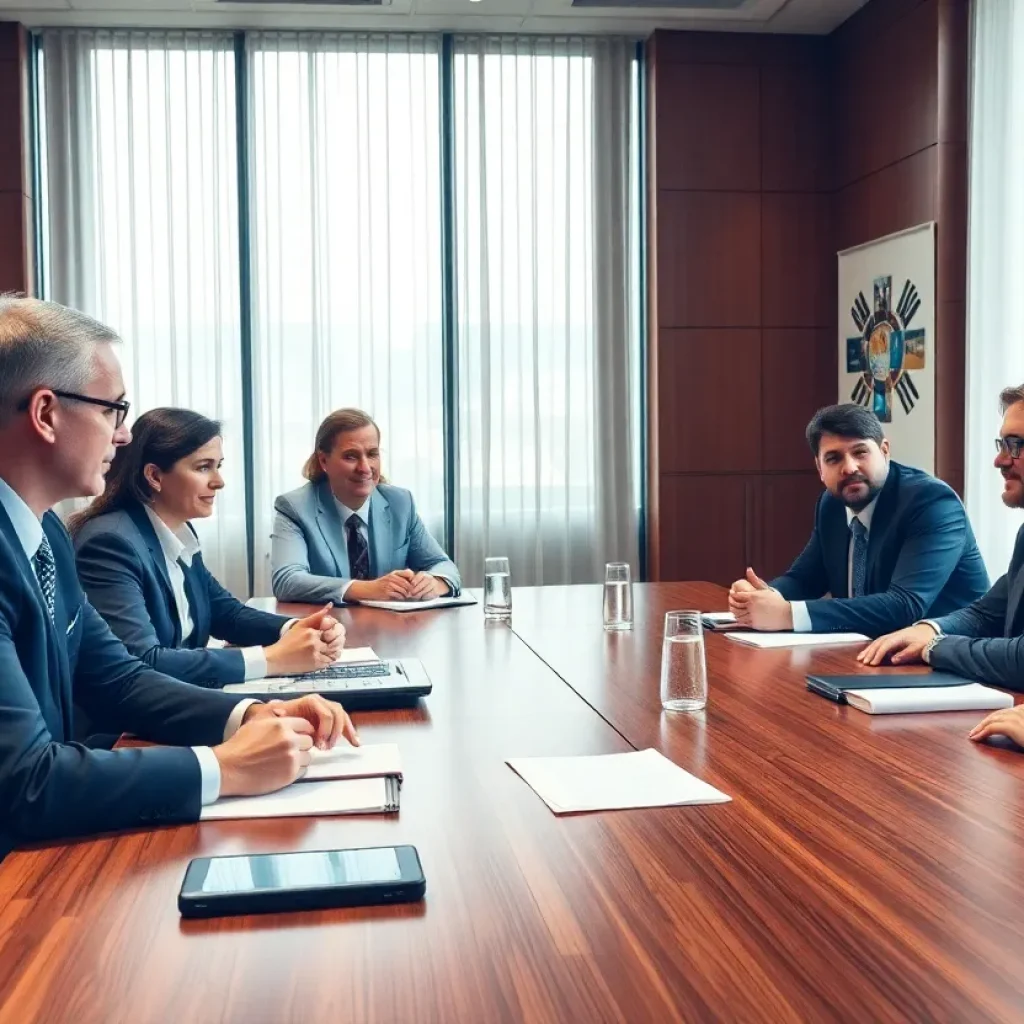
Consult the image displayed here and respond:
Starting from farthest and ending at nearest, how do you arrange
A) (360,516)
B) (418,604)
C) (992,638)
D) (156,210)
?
(156,210)
(360,516)
(418,604)
(992,638)

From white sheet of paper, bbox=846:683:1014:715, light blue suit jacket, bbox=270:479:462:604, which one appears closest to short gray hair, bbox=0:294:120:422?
white sheet of paper, bbox=846:683:1014:715

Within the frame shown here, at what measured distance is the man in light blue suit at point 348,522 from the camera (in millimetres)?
4520

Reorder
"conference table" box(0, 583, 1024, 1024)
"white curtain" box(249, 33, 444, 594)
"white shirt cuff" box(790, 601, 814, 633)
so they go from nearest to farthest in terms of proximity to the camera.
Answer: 1. "conference table" box(0, 583, 1024, 1024)
2. "white shirt cuff" box(790, 601, 814, 633)
3. "white curtain" box(249, 33, 444, 594)

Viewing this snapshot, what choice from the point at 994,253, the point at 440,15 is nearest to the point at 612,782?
the point at 994,253

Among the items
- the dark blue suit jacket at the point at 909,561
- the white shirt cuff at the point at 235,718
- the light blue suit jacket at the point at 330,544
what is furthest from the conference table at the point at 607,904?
the light blue suit jacket at the point at 330,544

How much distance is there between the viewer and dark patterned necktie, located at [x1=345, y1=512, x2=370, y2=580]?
4.70m

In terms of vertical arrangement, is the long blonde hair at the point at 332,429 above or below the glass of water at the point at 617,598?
above

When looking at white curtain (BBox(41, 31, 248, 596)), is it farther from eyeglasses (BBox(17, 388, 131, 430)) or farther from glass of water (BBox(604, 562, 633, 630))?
eyeglasses (BBox(17, 388, 131, 430))

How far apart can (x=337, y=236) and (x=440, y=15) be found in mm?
1256

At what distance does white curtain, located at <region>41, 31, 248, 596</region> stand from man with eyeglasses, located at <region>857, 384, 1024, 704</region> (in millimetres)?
4440

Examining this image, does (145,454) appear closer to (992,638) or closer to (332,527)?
(332,527)

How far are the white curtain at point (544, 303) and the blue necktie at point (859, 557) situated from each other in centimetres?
302

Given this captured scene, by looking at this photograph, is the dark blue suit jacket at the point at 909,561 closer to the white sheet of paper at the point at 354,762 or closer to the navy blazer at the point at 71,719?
the white sheet of paper at the point at 354,762

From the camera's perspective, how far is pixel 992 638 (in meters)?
2.81
